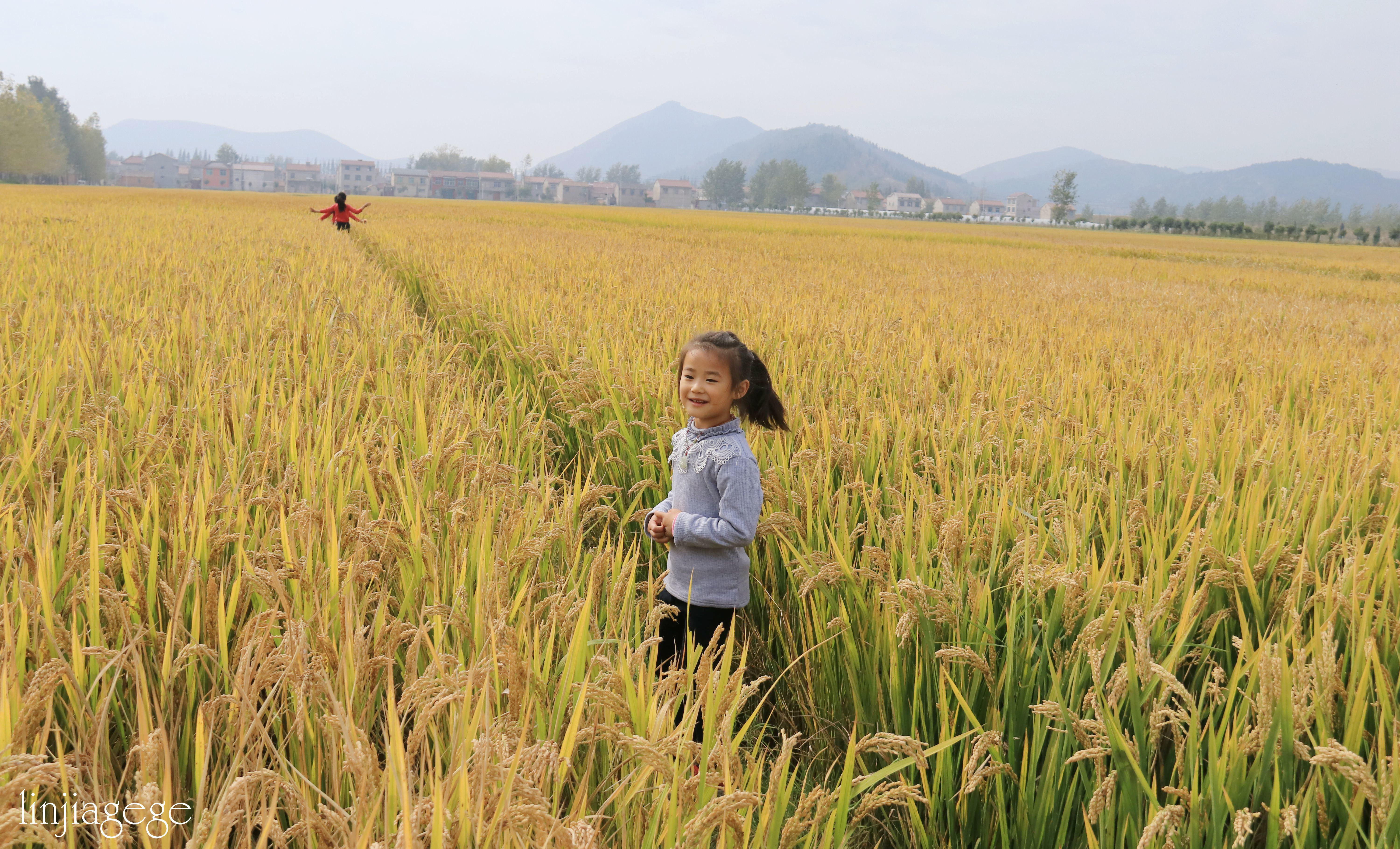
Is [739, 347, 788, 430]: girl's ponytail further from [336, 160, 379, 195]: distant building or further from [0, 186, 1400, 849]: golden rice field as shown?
[336, 160, 379, 195]: distant building

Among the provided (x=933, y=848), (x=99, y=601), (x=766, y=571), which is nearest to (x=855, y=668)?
(x=933, y=848)

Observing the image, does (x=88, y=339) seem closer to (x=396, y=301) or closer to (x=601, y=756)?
(x=396, y=301)

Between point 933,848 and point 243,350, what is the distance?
3.81 metres

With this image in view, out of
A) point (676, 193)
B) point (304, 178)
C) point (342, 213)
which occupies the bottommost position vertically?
point (342, 213)

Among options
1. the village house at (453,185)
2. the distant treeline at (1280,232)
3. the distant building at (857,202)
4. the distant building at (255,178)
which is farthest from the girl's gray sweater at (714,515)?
the distant building at (255,178)

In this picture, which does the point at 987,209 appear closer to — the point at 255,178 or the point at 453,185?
the point at 453,185

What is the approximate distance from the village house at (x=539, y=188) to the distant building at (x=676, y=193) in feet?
67.7

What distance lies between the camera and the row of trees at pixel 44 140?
7312cm

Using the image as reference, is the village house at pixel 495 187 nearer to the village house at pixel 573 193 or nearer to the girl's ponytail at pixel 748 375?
the village house at pixel 573 193

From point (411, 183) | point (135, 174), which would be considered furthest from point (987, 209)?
point (135, 174)

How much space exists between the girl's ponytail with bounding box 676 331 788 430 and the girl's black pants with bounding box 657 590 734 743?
60 cm

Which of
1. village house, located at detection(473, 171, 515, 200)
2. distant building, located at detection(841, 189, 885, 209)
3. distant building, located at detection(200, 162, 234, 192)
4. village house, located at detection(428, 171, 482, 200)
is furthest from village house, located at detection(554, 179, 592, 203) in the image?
distant building, located at detection(200, 162, 234, 192)

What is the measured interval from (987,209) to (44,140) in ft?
594

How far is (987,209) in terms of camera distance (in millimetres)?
193875
